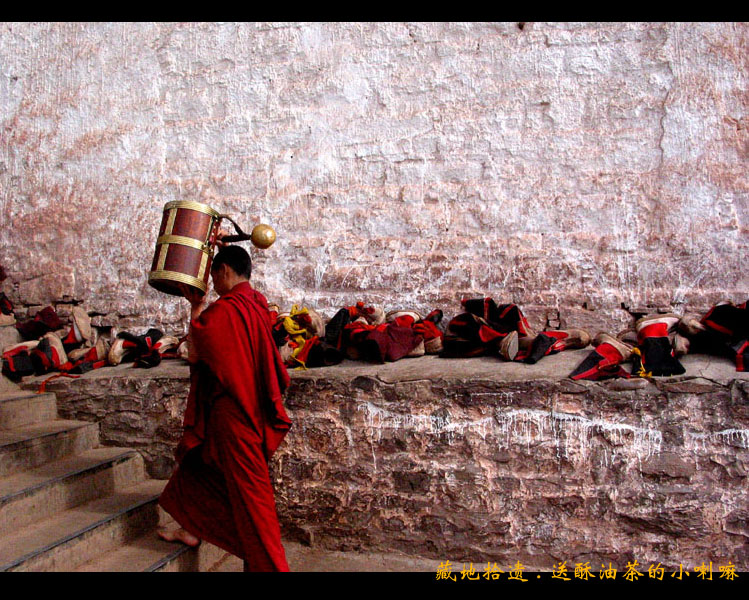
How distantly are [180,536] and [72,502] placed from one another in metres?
0.65

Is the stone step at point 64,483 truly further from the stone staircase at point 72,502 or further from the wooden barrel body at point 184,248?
the wooden barrel body at point 184,248

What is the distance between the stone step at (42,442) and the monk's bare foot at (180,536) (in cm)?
91

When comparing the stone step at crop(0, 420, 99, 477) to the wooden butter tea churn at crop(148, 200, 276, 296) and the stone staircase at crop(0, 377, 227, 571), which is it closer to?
the stone staircase at crop(0, 377, 227, 571)

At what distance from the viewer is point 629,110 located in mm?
3799

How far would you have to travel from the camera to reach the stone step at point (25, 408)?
3.57 metres

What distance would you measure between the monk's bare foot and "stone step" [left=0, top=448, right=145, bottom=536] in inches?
21.9

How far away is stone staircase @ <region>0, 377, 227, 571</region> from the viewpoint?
2.71 metres

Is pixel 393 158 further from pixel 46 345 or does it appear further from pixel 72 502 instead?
pixel 72 502

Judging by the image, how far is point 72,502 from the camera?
10.2ft

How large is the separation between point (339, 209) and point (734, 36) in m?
2.77

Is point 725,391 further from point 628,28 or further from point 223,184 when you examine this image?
point 223,184

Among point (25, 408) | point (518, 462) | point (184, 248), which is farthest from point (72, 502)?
point (518, 462)

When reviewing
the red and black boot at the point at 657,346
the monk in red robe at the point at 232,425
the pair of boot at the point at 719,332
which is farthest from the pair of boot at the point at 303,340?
the pair of boot at the point at 719,332

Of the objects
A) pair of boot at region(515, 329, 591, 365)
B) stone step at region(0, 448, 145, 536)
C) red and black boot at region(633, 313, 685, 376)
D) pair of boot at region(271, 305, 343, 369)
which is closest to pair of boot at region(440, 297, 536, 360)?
pair of boot at region(515, 329, 591, 365)
